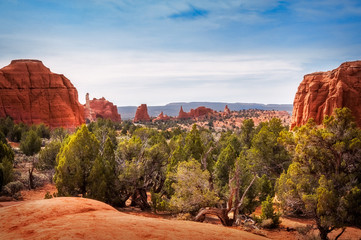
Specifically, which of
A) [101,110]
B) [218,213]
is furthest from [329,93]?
[101,110]

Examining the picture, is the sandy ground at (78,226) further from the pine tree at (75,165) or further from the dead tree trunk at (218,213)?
the pine tree at (75,165)

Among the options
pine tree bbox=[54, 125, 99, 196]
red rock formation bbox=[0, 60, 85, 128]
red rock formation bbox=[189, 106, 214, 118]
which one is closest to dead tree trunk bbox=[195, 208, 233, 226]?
pine tree bbox=[54, 125, 99, 196]

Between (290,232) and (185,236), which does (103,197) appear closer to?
(185,236)

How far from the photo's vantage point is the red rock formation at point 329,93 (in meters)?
42.0

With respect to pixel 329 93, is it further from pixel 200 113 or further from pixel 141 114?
pixel 141 114

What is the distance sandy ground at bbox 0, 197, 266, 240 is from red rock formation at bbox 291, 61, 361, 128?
44.0 m

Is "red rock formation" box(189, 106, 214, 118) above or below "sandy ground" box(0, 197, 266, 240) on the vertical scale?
above

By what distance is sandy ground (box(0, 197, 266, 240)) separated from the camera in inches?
247

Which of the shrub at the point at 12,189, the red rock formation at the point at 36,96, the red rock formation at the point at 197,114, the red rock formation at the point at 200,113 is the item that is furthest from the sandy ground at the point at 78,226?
the red rock formation at the point at 200,113

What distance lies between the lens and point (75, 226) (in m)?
6.76

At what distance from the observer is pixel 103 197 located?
18141 mm

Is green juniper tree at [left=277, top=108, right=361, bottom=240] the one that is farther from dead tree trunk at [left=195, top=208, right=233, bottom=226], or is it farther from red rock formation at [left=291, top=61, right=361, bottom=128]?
red rock formation at [left=291, top=61, right=361, bottom=128]

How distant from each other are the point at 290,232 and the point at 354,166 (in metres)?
6.75

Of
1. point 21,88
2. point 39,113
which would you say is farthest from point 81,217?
point 21,88
